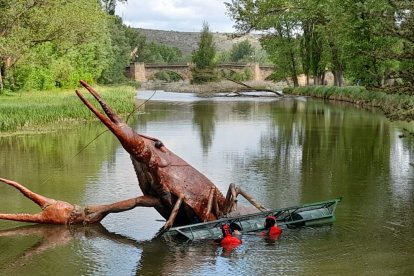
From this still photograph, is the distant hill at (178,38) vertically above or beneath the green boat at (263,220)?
above

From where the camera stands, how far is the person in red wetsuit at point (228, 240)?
11180mm

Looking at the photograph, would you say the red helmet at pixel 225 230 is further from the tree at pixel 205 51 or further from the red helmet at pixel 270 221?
the tree at pixel 205 51

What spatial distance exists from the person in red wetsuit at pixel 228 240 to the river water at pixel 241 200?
148mm

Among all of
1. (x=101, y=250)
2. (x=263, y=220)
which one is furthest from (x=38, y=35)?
(x=263, y=220)

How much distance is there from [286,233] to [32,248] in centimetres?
444

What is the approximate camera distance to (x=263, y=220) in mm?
12039

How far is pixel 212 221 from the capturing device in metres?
11.5

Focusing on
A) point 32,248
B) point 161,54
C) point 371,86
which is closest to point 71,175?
point 32,248

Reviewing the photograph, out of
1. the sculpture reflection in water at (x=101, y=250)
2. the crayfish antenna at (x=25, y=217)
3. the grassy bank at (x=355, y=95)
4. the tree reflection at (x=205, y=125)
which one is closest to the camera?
the sculpture reflection in water at (x=101, y=250)

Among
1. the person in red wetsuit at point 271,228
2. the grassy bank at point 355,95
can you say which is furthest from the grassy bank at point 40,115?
the person in red wetsuit at point 271,228

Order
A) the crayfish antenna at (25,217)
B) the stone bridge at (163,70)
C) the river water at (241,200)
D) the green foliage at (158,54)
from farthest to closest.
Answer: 1. the green foliage at (158,54)
2. the stone bridge at (163,70)
3. the crayfish antenna at (25,217)
4. the river water at (241,200)

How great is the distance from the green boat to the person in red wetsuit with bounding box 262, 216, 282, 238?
0.36ft

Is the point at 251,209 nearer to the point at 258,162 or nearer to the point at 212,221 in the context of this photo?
the point at 212,221

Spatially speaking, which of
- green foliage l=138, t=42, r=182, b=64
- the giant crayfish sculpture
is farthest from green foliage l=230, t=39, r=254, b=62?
the giant crayfish sculpture
